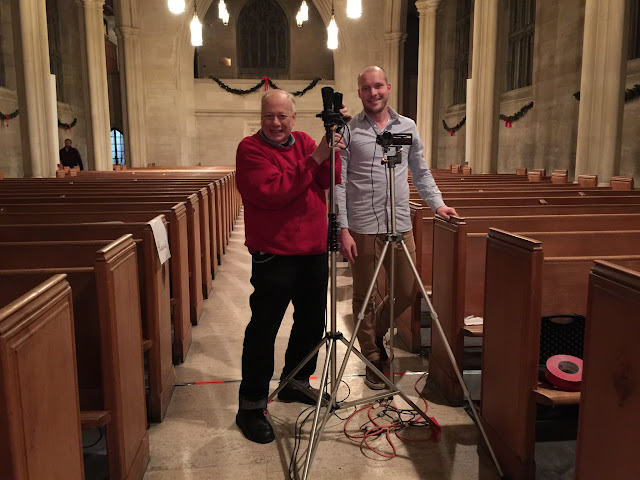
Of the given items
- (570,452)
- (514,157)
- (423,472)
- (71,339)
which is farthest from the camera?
(514,157)

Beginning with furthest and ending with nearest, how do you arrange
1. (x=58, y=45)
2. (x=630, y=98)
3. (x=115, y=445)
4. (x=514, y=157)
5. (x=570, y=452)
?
(x=58, y=45) → (x=514, y=157) → (x=630, y=98) → (x=570, y=452) → (x=115, y=445)

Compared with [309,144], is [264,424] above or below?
below

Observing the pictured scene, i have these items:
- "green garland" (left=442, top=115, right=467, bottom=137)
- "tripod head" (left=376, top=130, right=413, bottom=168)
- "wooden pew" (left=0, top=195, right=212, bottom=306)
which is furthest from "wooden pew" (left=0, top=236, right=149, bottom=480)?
"green garland" (left=442, top=115, right=467, bottom=137)

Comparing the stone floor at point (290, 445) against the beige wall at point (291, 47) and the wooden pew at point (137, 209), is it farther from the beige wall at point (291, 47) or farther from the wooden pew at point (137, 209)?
the beige wall at point (291, 47)

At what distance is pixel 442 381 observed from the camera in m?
3.05

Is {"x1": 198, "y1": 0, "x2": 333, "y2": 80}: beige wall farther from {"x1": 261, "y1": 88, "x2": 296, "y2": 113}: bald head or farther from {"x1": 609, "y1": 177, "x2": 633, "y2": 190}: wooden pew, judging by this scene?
{"x1": 261, "y1": 88, "x2": 296, "y2": 113}: bald head

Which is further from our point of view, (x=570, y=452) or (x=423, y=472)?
(x=570, y=452)

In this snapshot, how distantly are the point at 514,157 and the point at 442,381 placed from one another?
10866 mm

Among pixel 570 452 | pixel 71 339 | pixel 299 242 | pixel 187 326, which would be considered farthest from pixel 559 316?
pixel 187 326

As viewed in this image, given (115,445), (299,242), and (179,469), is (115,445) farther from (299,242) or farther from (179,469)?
(299,242)

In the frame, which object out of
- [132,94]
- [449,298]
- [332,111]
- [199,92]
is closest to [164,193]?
[449,298]

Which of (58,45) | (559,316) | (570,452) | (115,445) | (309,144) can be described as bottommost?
(570,452)

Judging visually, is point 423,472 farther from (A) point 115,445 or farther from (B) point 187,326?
(B) point 187,326

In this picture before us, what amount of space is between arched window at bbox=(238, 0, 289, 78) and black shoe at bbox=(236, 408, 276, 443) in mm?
21002
